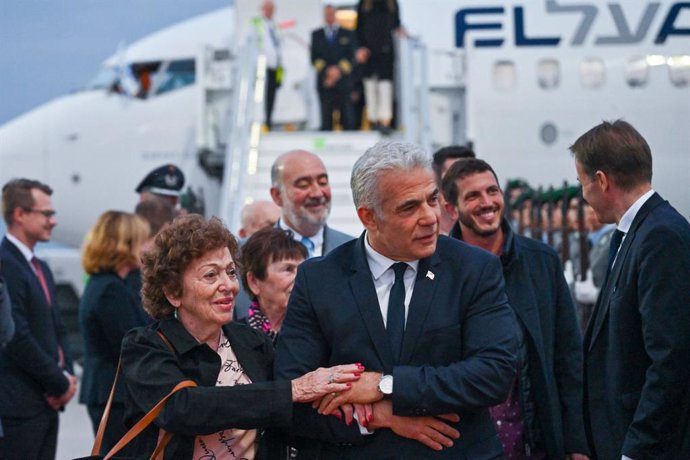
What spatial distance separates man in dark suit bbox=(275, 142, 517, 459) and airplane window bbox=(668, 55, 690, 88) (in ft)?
38.2

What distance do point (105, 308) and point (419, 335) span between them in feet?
9.99

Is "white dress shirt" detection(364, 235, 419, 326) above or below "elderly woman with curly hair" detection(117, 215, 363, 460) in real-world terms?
above

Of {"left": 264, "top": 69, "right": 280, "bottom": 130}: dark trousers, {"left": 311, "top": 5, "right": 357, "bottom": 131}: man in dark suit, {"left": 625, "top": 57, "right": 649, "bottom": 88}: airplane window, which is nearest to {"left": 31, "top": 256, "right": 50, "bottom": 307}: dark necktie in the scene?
{"left": 311, "top": 5, "right": 357, "bottom": 131}: man in dark suit

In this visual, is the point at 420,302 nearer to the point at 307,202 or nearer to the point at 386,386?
the point at 386,386

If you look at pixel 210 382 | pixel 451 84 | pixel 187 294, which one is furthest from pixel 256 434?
pixel 451 84

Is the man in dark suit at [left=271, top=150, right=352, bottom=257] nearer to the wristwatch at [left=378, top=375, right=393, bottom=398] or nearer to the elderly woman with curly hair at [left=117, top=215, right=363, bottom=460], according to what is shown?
the elderly woman with curly hair at [left=117, top=215, right=363, bottom=460]

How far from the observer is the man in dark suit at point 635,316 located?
3246mm

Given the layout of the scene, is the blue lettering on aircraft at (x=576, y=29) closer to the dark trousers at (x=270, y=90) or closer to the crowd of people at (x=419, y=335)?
the dark trousers at (x=270, y=90)

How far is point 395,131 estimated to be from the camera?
11859 mm

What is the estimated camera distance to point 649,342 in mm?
3270

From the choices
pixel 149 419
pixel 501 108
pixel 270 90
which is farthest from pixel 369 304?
pixel 501 108

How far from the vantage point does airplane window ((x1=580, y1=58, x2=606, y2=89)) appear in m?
13.6

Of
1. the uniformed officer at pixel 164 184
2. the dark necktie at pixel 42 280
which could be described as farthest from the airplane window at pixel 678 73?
the dark necktie at pixel 42 280

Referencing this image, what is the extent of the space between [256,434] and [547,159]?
10986mm
